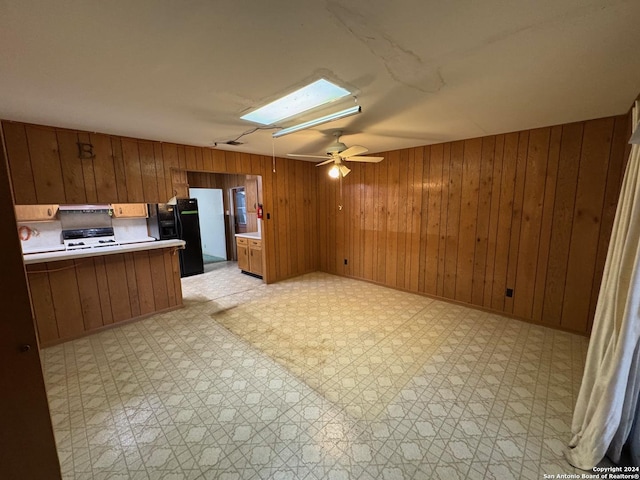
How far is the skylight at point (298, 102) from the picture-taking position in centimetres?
188

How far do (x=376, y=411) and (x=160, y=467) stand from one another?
1.38 m

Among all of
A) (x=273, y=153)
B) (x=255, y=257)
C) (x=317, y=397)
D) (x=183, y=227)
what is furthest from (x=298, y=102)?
(x=183, y=227)

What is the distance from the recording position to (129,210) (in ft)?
14.5

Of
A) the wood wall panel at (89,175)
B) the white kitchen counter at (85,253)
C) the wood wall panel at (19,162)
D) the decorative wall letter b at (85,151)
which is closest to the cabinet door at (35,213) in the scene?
the white kitchen counter at (85,253)

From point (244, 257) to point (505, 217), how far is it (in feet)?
14.5

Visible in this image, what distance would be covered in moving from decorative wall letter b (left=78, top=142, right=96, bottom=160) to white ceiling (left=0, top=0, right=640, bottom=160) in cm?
42

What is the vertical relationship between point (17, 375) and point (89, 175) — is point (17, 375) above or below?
below

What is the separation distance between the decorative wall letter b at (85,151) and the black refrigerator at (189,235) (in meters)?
2.14

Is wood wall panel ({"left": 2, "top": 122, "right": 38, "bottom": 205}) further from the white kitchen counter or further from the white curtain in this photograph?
the white curtain

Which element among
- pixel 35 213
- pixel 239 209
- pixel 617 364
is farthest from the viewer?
pixel 239 209

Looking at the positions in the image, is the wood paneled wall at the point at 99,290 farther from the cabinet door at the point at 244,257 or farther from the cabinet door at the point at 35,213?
the cabinet door at the point at 244,257

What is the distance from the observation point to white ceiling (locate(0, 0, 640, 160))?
1097mm

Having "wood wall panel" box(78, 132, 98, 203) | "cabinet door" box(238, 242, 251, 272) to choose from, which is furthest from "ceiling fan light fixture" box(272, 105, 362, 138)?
"cabinet door" box(238, 242, 251, 272)

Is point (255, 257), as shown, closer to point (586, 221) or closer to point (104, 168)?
point (104, 168)
